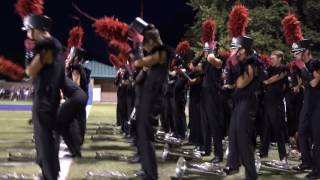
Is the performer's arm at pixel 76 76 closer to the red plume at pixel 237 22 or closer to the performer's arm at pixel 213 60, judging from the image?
the performer's arm at pixel 213 60

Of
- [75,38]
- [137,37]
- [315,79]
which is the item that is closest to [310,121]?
[315,79]

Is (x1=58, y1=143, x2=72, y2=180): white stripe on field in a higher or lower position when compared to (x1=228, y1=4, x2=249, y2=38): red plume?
lower

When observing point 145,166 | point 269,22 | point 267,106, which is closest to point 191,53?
point 269,22

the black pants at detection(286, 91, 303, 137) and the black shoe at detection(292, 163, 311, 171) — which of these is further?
the black pants at detection(286, 91, 303, 137)

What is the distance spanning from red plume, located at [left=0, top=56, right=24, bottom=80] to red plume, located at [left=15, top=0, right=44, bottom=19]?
3.02 feet

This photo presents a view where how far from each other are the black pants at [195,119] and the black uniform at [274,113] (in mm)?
1687

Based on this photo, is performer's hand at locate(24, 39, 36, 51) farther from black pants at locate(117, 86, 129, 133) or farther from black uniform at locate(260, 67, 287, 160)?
black pants at locate(117, 86, 129, 133)

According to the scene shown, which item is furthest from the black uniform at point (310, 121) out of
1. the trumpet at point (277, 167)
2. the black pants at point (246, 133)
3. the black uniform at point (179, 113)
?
the black uniform at point (179, 113)

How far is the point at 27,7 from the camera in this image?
293 inches

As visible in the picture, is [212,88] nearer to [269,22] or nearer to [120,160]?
[120,160]

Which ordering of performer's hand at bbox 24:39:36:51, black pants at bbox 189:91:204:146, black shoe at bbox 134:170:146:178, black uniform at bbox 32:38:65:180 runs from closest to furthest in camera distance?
black uniform at bbox 32:38:65:180, performer's hand at bbox 24:39:36:51, black shoe at bbox 134:170:146:178, black pants at bbox 189:91:204:146

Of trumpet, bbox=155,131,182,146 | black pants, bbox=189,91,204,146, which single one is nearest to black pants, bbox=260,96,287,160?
black pants, bbox=189,91,204,146

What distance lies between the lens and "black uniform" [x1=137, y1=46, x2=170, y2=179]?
704 cm

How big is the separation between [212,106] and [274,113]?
1227 mm
